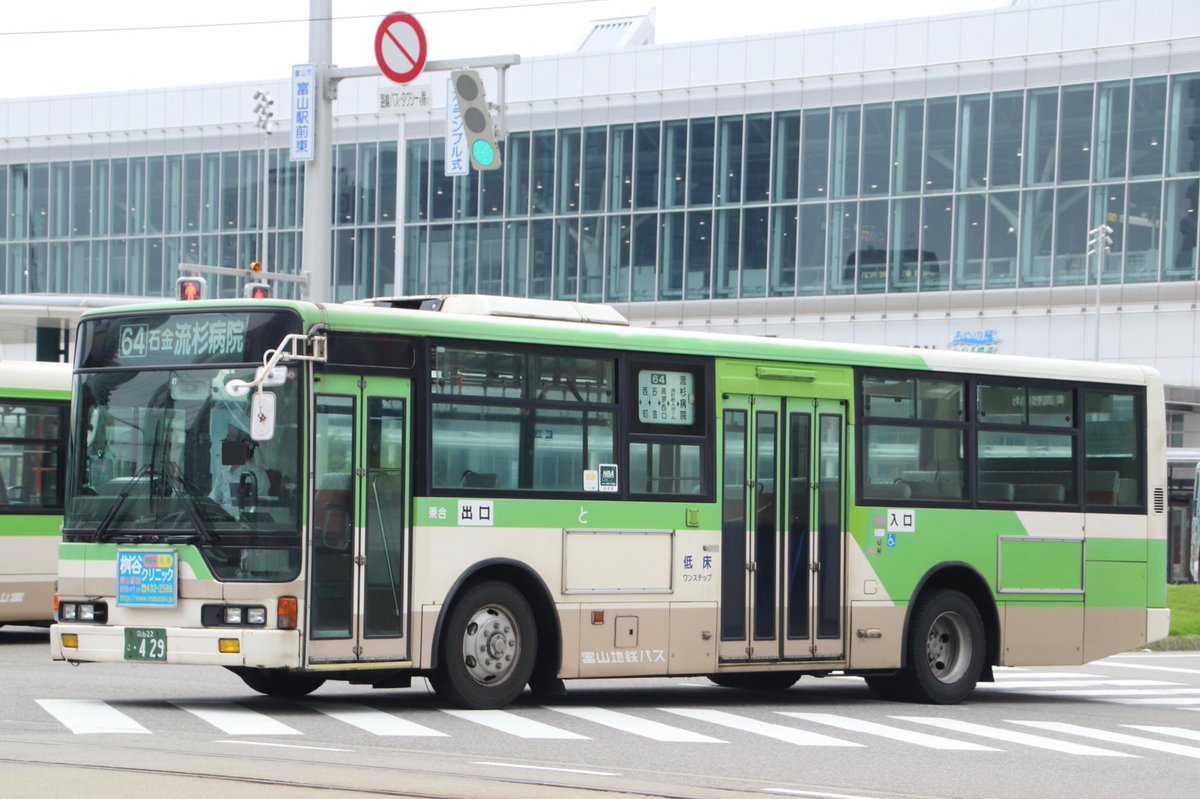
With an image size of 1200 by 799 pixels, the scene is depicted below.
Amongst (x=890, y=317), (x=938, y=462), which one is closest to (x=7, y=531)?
(x=938, y=462)

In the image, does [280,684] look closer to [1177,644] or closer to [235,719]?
[235,719]

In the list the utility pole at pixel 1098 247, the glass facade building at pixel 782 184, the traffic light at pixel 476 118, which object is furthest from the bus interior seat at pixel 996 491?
the utility pole at pixel 1098 247

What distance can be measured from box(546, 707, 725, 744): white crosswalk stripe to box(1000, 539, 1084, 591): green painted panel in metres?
4.58

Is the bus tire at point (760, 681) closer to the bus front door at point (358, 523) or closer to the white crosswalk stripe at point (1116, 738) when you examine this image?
the white crosswalk stripe at point (1116, 738)

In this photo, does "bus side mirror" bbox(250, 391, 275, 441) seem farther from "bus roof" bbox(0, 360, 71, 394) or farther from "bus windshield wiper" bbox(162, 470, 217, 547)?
→ "bus roof" bbox(0, 360, 71, 394)

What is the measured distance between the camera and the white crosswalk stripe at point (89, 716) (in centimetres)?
1285

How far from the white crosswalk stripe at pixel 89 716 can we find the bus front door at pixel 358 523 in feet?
4.32

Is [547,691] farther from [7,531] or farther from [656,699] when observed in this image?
[7,531]

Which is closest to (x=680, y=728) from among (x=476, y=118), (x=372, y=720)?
(x=372, y=720)

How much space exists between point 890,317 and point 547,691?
49.6 m

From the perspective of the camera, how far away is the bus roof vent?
50.0 ft

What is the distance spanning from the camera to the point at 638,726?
1430cm

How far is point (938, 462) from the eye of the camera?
1780cm

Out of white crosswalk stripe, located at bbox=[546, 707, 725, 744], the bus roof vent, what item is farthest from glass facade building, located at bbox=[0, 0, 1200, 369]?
white crosswalk stripe, located at bbox=[546, 707, 725, 744]
